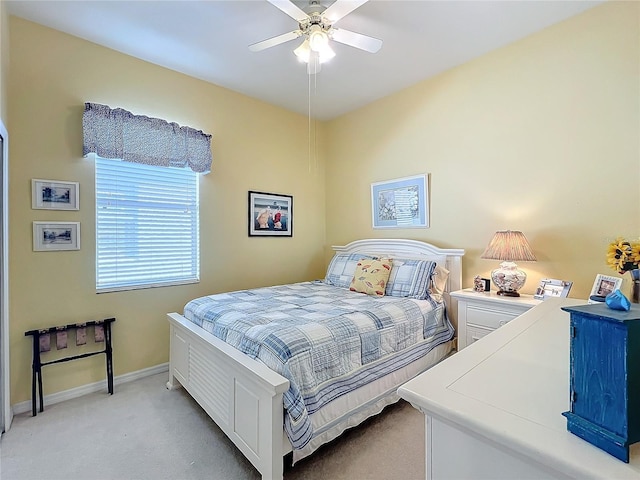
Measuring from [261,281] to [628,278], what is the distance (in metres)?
3.30

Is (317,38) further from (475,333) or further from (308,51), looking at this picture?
(475,333)

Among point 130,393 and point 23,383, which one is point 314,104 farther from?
point 23,383

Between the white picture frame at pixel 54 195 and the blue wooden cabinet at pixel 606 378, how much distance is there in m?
3.19

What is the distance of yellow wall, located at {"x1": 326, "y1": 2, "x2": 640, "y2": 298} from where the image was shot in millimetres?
2172

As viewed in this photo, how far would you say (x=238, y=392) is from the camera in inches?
68.5

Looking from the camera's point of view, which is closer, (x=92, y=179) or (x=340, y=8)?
(x=340, y=8)

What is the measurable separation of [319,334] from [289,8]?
6.49 feet

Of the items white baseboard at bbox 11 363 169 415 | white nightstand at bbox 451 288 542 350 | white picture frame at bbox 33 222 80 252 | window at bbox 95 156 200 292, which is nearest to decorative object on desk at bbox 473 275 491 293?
white nightstand at bbox 451 288 542 350

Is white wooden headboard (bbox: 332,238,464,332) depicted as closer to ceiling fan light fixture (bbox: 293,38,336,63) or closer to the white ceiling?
the white ceiling

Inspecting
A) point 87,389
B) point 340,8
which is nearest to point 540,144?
point 340,8

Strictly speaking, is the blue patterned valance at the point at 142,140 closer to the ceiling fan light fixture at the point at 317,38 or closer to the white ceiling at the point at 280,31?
the white ceiling at the point at 280,31

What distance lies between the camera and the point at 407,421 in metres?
2.16

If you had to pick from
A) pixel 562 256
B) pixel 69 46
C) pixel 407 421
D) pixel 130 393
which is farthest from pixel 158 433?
pixel 562 256

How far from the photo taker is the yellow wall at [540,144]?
7.13ft
